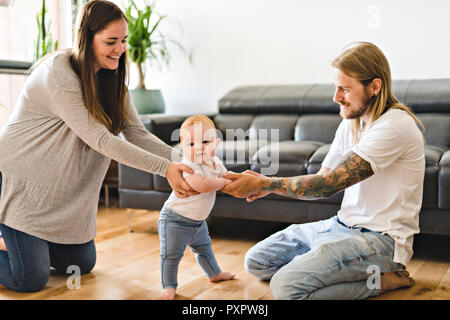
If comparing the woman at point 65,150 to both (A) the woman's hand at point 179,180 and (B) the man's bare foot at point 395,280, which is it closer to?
(A) the woman's hand at point 179,180

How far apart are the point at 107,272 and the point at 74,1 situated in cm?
269

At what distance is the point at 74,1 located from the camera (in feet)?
13.7

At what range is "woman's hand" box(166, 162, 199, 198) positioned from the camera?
1.80 meters

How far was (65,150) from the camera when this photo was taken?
1.97 meters

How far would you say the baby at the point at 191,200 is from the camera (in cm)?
178

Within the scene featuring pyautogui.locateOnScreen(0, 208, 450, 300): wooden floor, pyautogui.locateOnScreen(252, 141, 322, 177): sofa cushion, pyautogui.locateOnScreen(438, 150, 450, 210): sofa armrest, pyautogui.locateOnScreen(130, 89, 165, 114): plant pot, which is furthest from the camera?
pyautogui.locateOnScreen(130, 89, 165, 114): plant pot

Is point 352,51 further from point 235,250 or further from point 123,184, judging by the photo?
point 123,184

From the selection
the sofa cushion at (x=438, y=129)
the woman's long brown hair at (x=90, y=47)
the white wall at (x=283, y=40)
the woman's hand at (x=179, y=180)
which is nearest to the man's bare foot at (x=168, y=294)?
the woman's hand at (x=179, y=180)

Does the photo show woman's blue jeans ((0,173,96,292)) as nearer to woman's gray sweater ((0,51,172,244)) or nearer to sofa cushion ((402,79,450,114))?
woman's gray sweater ((0,51,172,244))

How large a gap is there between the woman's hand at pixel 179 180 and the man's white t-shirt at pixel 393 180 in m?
0.49

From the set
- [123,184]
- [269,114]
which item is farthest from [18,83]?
[269,114]

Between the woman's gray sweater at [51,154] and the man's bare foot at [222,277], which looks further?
the man's bare foot at [222,277]

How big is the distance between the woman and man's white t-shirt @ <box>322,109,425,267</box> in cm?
60

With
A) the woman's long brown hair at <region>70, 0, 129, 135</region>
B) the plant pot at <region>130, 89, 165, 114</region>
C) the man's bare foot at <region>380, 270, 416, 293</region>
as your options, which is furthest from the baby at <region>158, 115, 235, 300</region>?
the plant pot at <region>130, 89, 165, 114</region>
